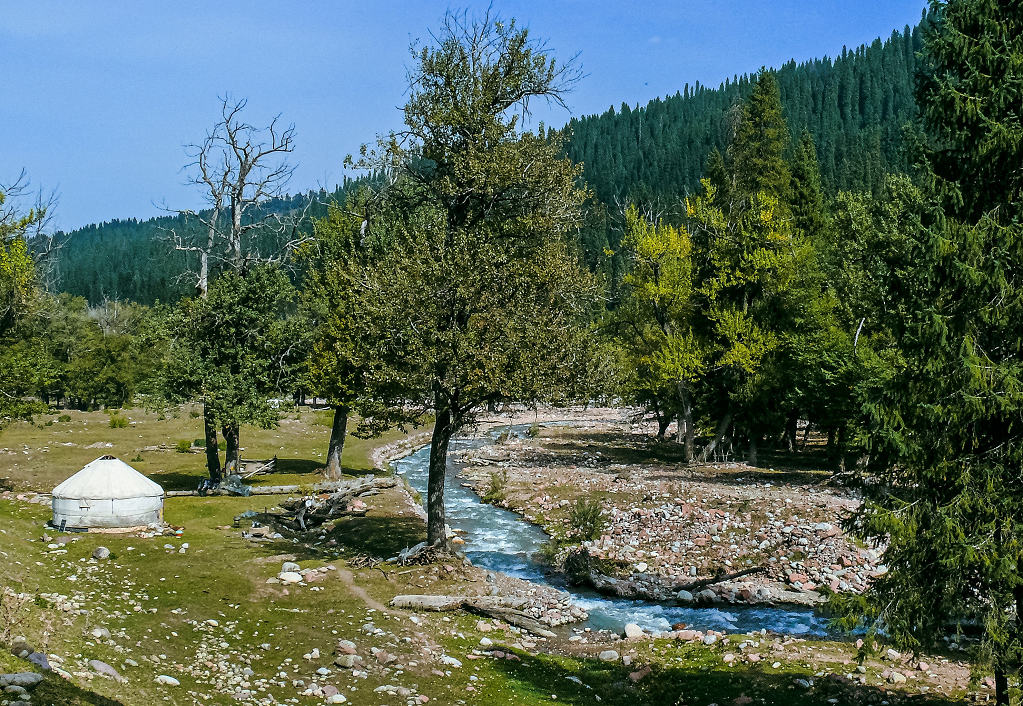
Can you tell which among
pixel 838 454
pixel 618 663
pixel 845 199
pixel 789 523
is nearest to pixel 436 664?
pixel 618 663

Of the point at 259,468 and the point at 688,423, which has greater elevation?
the point at 688,423

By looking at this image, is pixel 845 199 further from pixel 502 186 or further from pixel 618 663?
pixel 618 663

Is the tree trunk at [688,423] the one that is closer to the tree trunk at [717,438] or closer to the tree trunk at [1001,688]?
the tree trunk at [717,438]

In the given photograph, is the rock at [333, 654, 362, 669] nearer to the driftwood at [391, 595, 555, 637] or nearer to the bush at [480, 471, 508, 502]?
the driftwood at [391, 595, 555, 637]

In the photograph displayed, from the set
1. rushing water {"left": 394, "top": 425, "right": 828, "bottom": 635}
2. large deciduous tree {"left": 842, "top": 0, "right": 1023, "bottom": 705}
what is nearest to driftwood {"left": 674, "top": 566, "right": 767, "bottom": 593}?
rushing water {"left": 394, "top": 425, "right": 828, "bottom": 635}

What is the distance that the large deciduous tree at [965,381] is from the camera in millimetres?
10992

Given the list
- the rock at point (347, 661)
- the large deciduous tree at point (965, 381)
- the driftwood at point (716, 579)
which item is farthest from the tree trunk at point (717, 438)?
the large deciduous tree at point (965, 381)

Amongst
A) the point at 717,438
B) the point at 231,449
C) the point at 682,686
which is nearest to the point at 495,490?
the point at 231,449

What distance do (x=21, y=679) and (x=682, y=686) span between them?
460 inches

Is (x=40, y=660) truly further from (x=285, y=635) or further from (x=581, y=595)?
(x=581, y=595)

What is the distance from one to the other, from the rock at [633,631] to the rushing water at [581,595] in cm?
52

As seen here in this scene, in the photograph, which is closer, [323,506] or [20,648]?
[20,648]

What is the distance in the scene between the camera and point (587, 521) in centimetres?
3028

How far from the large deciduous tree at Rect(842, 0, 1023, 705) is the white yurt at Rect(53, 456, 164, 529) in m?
22.6
